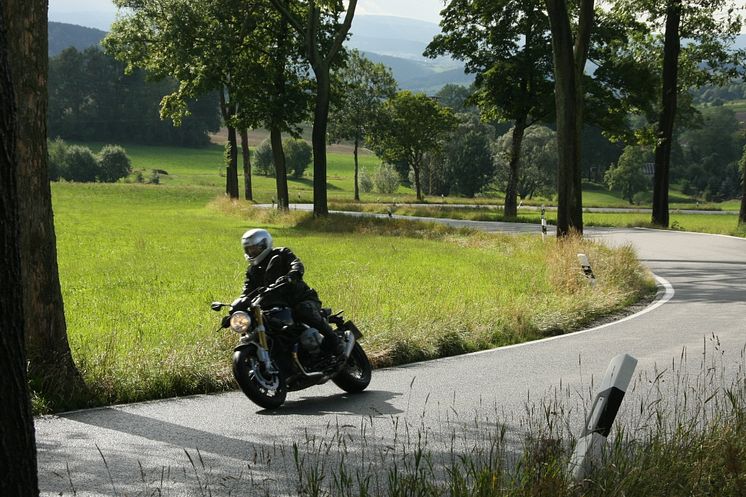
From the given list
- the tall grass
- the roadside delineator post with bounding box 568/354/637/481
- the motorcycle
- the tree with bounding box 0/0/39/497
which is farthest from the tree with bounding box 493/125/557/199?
the tree with bounding box 0/0/39/497

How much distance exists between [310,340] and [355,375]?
991 mm

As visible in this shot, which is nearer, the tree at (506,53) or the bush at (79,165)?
the tree at (506,53)

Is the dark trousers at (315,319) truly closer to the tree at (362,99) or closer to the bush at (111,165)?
the tree at (362,99)

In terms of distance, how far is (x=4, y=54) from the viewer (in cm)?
361

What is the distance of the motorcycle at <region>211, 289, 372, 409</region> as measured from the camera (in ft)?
27.6

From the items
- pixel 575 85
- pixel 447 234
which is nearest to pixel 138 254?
pixel 447 234

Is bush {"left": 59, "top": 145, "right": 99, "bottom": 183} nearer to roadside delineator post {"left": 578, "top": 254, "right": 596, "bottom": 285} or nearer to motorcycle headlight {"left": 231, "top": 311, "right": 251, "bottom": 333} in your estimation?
roadside delineator post {"left": 578, "top": 254, "right": 596, "bottom": 285}

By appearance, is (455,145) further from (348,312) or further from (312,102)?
(348,312)

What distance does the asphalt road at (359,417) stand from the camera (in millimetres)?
6492

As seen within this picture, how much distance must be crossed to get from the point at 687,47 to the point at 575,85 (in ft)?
64.7

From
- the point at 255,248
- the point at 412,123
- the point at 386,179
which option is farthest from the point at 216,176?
the point at 255,248

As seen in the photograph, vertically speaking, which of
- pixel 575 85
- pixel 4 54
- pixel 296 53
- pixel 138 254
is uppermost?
pixel 296 53

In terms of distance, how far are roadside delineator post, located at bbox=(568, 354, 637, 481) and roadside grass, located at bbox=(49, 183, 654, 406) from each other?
18.2 ft

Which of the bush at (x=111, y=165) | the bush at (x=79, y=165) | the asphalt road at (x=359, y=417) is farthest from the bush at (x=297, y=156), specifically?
the asphalt road at (x=359, y=417)
